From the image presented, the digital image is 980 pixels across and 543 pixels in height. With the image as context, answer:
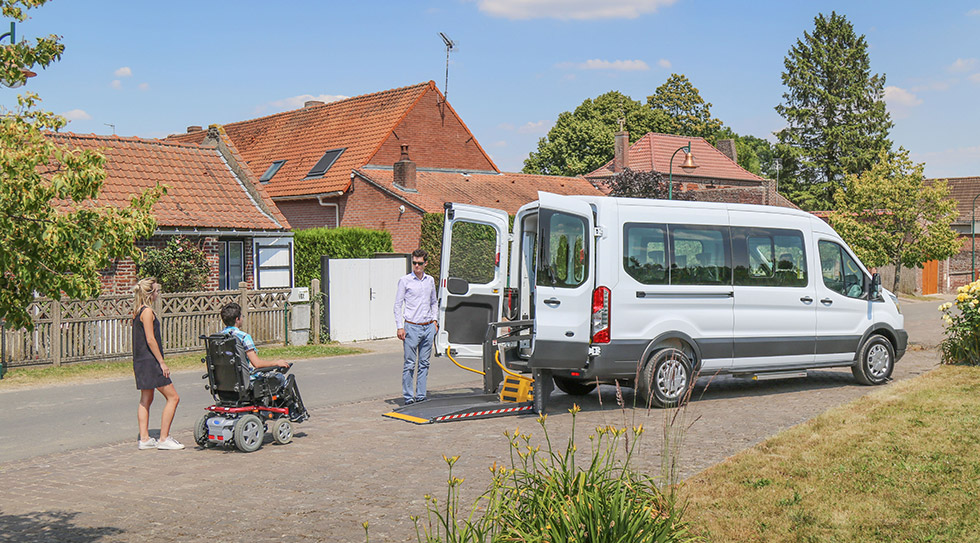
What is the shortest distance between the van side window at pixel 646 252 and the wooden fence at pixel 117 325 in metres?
8.36

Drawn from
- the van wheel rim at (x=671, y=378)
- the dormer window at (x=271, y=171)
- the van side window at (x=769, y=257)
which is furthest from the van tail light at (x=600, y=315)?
the dormer window at (x=271, y=171)

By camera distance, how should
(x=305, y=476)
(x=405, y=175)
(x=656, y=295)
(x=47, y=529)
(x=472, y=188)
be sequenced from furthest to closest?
(x=472, y=188) < (x=405, y=175) < (x=656, y=295) < (x=305, y=476) < (x=47, y=529)

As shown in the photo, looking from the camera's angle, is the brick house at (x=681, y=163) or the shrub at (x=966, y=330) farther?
the brick house at (x=681, y=163)

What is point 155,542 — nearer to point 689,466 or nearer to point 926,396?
point 689,466

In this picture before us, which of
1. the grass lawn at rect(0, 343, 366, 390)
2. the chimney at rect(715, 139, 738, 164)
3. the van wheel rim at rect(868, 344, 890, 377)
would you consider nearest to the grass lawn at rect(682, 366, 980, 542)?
the van wheel rim at rect(868, 344, 890, 377)

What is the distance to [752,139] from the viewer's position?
10212cm

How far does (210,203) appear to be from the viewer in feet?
70.6

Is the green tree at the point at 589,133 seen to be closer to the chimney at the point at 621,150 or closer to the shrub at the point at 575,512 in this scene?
the chimney at the point at 621,150

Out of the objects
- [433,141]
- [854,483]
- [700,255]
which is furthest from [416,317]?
[433,141]

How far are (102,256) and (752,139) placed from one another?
103 meters

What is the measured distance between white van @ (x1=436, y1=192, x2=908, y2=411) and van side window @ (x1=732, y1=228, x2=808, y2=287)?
0.02 metres

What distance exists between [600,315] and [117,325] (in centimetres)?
1012

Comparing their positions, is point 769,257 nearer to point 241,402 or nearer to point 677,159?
point 241,402

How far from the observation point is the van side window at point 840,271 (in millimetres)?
12633
